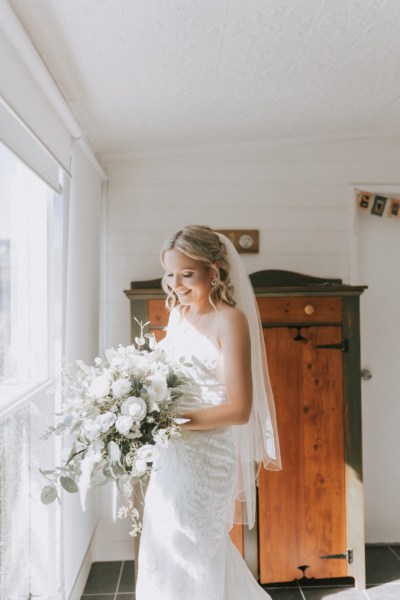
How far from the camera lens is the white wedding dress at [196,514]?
1.95 meters

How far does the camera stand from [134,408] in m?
1.69

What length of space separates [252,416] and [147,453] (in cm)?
73

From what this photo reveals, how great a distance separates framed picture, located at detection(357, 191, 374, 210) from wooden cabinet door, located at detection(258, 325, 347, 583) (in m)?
1.04

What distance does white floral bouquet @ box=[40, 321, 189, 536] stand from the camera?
1.71 meters

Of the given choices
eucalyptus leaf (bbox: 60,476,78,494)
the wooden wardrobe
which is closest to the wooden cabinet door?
the wooden wardrobe

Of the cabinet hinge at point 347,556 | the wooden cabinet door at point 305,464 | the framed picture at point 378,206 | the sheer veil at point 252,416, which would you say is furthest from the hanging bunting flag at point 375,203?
the cabinet hinge at point 347,556

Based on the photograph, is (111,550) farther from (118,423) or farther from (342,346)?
(118,423)

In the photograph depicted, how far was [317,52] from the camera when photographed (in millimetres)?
2242

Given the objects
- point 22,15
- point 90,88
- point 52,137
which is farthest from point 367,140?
point 22,15

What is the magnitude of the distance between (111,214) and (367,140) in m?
1.74

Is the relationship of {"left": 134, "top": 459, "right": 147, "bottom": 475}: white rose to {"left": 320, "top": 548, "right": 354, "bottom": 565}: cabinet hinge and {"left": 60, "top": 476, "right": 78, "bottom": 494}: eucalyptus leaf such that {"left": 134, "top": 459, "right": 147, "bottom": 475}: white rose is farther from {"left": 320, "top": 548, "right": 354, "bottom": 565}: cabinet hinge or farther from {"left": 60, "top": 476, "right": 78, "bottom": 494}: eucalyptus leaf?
{"left": 320, "top": 548, "right": 354, "bottom": 565}: cabinet hinge

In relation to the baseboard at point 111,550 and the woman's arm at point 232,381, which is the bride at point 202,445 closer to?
the woman's arm at point 232,381

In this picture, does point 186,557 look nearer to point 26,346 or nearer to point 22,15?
point 26,346

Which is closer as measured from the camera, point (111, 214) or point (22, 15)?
point (22, 15)
